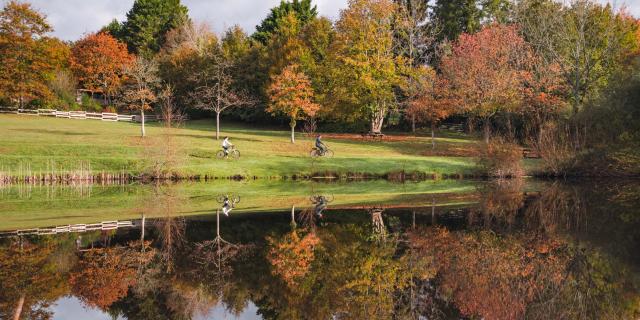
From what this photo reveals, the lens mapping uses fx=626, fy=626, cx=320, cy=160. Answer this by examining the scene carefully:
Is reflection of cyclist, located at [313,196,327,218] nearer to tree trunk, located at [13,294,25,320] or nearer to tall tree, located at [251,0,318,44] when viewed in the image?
tree trunk, located at [13,294,25,320]

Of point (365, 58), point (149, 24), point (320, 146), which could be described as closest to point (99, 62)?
point (149, 24)

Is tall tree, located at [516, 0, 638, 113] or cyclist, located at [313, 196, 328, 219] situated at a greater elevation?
tall tree, located at [516, 0, 638, 113]

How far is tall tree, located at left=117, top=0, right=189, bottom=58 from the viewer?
99812 millimetres

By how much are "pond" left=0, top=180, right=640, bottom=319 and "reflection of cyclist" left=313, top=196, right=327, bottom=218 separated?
17 cm

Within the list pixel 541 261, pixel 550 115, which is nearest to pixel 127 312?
pixel 541 261

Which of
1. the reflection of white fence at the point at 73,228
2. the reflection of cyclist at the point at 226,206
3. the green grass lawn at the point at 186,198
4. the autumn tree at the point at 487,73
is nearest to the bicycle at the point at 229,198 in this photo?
the reflection of cyclist at the point at 226,206

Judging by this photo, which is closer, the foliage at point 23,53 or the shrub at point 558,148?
the shrub at point 558,148

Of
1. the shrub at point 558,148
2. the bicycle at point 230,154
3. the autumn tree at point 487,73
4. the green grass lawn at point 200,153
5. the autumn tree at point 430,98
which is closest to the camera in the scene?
the green grass lawn at point 200,153

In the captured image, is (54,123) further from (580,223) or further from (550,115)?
(580,223)

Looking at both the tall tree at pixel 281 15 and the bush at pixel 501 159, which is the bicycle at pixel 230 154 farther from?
the tall tree at pixel 281 15

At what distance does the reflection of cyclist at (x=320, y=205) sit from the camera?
23984mm

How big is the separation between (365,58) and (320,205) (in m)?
34.2

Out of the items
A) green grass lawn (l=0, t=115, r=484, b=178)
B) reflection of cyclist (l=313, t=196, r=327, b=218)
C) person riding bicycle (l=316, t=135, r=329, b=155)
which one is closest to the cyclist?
reflection of cyclist (l=313, t=196, r=327, b=218)

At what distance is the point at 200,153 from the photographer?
43844 mm
